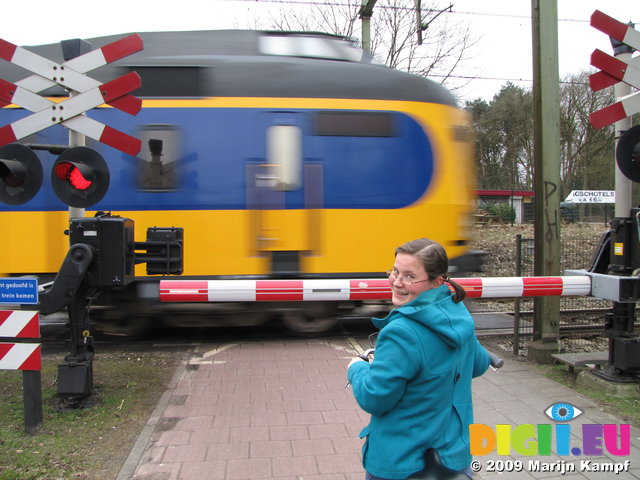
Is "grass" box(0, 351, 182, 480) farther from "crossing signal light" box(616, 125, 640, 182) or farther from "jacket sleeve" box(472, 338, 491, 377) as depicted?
"crossing signal light" box(616, 125, 640, 182)

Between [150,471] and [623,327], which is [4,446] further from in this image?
[623,327]

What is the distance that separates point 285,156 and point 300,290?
230 centimetres

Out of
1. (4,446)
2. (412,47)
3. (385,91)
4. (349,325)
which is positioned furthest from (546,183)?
(412,47)

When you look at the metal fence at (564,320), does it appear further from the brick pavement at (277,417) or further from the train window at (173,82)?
the train window at (173,82)

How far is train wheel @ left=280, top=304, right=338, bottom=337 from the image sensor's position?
259 inches

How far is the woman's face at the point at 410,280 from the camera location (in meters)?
1.76

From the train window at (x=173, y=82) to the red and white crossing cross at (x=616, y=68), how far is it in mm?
4343

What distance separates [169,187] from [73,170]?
2290 millimetres

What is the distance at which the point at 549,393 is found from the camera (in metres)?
4.59

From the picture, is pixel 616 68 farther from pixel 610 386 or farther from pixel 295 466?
pixel 295 466

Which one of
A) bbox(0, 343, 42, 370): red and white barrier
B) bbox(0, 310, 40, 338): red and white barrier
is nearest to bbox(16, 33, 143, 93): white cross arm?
bbox(0, 310, 40, 338): red and white barrier

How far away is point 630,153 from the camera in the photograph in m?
3.92

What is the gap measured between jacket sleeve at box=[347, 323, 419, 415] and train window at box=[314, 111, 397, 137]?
4.85 m

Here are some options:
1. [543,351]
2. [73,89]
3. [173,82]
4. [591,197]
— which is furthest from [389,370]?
[591,197]
